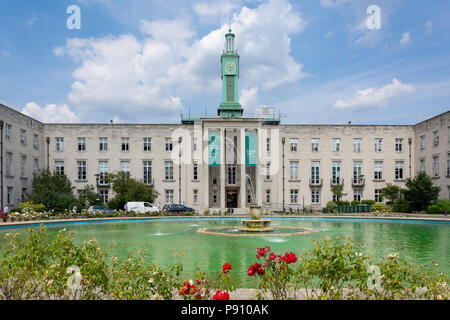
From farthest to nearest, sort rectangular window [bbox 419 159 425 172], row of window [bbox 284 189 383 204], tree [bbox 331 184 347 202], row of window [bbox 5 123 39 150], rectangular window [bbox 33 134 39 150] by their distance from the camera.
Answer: row of window [bbox 284 189 383 204] < rectangular window [bbox 419 159 425 172] < tree [bbox 331 184 347 202] < rectangular window [bbox 33 134 39 150] < row of window [bbox 5 123 39 150]

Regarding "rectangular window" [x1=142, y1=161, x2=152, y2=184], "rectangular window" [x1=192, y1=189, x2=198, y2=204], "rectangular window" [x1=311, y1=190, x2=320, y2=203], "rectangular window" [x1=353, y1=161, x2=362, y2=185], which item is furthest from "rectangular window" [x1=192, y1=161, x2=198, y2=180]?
"rectangular window" [x1=353, y1=161, x2=362, y2=185]

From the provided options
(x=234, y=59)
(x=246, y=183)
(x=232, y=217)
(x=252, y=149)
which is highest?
(x=234, y=59)

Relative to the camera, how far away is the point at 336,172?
4494 centimetres

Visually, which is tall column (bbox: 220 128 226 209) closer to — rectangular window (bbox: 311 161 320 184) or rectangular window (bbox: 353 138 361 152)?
rectangular window (bbox: 311 161 320 184)

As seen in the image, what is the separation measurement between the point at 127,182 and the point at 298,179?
2205 centimetres

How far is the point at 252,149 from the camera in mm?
41781

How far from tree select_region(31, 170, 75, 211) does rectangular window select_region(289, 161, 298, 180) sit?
2673cm

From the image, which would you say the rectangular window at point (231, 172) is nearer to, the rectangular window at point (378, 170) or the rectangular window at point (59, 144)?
the rectangular window at point (378, 170)

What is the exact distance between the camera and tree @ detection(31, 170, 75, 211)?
34.2 meters

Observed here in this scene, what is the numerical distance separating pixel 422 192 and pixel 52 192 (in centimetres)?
3778

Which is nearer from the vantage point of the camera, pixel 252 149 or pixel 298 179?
pixel 252 149
